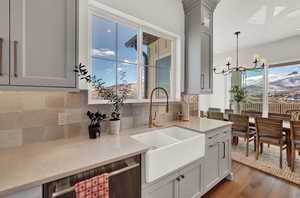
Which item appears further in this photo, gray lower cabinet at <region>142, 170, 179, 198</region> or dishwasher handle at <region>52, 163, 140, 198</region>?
gray lower cabinet at <region>142, 170, 179, 198</region>

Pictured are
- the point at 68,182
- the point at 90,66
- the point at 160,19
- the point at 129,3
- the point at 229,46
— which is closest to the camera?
the point at 68,182

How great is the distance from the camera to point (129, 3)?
1703 mm

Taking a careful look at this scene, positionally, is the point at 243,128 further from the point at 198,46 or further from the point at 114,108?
the point at 114,108

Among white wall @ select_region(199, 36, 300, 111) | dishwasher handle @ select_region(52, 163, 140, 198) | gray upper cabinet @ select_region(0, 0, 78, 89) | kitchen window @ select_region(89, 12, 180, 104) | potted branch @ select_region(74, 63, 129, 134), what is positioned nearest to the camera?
dishwasher handle @ select_region(52, 163, 140, 198)

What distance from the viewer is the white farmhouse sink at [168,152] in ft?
3.61

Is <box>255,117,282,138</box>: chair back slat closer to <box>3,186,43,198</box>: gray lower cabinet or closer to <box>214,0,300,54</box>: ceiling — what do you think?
<box>214,0,300,54</box>: ceiling

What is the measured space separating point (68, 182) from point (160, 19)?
2204 millimetres

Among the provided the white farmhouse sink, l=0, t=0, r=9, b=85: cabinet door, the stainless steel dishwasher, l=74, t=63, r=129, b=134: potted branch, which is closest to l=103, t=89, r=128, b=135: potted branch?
l=74, t=63, r=129, b=134: potted branch

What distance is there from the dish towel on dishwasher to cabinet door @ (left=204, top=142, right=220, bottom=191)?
1263mm

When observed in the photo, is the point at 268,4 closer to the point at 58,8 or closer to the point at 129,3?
the point at 129,3

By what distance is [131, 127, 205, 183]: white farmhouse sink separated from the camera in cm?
110

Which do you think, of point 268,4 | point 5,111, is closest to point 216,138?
point 5,111

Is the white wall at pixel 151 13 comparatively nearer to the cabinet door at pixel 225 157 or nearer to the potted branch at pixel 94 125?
the potted branch at pixel 94 125

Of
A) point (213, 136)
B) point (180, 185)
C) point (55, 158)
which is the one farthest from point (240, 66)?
point (55, 158)
